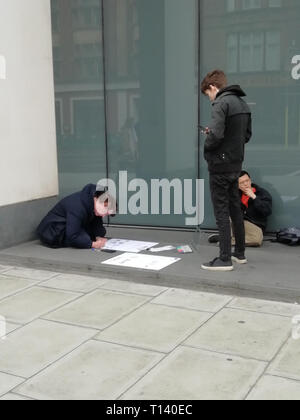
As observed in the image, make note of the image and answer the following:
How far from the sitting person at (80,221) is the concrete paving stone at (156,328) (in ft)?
5.76

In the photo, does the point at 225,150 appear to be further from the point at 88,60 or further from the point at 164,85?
the point at 88,60

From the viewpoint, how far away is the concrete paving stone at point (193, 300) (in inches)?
185

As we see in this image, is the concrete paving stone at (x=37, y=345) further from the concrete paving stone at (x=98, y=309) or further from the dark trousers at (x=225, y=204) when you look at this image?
the dark trousers at (x=225, y=204)

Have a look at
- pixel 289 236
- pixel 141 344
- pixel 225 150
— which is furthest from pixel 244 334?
pixel 289 236

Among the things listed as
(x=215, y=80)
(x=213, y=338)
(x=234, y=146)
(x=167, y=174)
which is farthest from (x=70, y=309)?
(x=167, y=174)

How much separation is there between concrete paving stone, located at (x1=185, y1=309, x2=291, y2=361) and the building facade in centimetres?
257

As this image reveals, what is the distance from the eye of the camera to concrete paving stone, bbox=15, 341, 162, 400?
322 centimetres

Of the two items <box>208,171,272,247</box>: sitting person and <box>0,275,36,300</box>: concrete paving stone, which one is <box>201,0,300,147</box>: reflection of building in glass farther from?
<box>0,275,36,300</box>: concrete paving stone

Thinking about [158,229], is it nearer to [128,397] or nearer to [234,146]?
[234,146]

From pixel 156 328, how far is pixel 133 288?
3.46 feet

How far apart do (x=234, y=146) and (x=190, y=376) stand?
8.13ft

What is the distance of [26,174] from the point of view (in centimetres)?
693

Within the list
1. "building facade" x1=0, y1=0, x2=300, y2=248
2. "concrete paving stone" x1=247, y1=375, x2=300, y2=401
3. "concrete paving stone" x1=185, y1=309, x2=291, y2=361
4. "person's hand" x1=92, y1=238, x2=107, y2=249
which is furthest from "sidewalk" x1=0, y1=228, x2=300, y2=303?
"concrete paving stone" x1=247, y1=375, x2=300, y2=401
